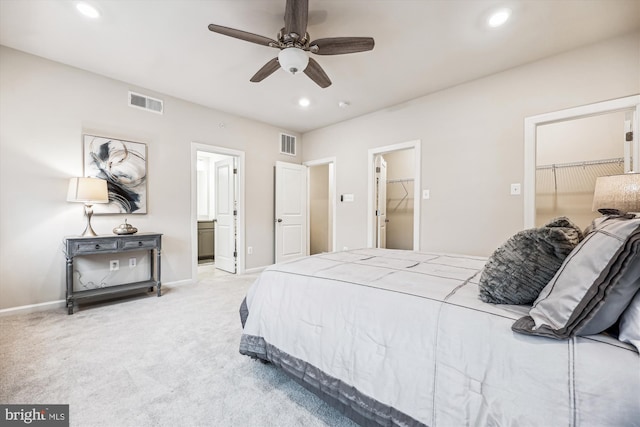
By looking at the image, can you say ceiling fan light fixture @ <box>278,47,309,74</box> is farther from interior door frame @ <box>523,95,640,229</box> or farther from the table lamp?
interior door frame @ <box>523,95,640,229</box>

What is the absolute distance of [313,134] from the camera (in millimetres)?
5238

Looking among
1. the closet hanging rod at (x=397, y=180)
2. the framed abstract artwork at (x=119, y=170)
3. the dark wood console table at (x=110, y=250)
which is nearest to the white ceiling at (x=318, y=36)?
the framed abstract artwork at (x=119, y=170)

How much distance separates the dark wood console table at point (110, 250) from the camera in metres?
2.73

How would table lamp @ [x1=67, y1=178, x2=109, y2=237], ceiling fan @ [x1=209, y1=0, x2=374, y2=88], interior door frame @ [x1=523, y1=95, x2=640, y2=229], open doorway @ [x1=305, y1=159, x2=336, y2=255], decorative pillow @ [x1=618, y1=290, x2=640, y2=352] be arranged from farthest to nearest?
1. open doorway @ [x1=305, y1=159, x2=336, y2=255]
2. table lamp @ [x1=67, y1=178, x2=109, y2=237]
3. interior door frame @ [x1=523, y1=95, x2=640, y2=229]
4. ceiling fan @ [x1=209, y1=0, x2=374, y2=88]
5. decorative pillow @ [x1=618, y1=290, x2=640, y2=352]

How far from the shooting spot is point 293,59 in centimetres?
219

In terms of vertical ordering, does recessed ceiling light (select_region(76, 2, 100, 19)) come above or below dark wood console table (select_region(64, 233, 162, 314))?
above

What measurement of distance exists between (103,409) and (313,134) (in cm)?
476

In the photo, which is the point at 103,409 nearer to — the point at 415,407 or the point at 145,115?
the point at 415,407

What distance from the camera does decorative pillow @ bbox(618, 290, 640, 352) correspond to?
0.75 meters

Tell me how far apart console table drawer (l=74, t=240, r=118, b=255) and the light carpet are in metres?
0.65

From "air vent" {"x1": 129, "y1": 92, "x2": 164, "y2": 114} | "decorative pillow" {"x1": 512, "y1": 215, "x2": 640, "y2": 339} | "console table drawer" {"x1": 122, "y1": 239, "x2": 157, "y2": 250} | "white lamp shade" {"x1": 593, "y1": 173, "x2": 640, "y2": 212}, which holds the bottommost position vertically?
"console table drawer" {"x1": 122, "y1": 239, "x2": 157, "y2": 250}

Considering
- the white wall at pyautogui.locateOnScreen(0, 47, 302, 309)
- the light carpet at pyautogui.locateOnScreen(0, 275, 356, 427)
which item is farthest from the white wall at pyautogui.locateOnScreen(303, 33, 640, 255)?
the white wall at pyautogui.locateOnScreen(0, 47, 302, 309)

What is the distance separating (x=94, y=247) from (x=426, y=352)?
3.40m

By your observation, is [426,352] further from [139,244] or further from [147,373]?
[139,244]
